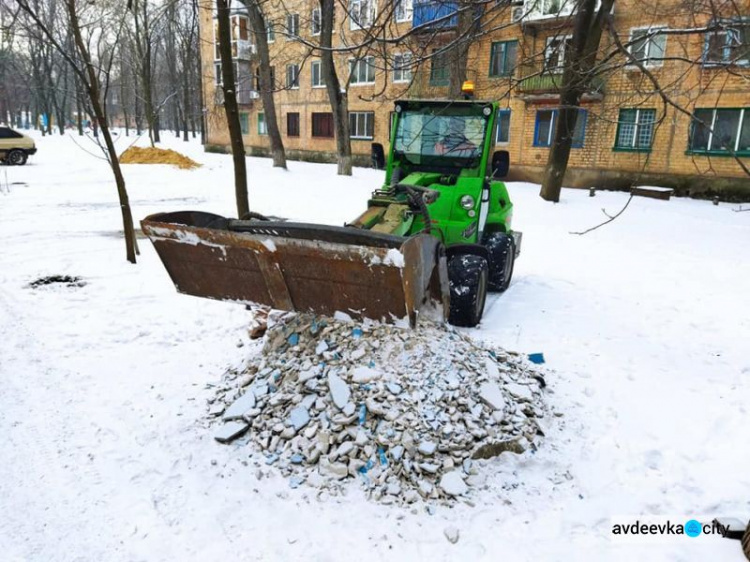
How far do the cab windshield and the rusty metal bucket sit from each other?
2709 mm

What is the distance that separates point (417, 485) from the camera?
3.51 metres

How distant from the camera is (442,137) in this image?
6.68 metres

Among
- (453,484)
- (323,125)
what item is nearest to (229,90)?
(453,484)

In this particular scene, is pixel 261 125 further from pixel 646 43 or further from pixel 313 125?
pixel 646 43

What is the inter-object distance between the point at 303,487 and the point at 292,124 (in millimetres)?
28262

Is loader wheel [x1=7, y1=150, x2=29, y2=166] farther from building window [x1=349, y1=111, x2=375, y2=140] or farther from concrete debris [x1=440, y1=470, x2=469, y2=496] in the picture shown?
concrete debris [x1=440, y1=470, x2=469, y2=496]

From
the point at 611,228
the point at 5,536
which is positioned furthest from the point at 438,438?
the point at 611,228

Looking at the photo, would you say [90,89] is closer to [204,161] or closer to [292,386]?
[292,386]

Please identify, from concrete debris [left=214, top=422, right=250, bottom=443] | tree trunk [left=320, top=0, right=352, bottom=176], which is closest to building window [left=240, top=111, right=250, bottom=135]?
tree trunk [left=320, top=0, right=352, bottom=176]

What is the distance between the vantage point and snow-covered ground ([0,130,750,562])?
3139 mm

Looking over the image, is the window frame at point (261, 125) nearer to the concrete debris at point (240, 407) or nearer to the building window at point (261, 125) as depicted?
the building window at point (261, 125)

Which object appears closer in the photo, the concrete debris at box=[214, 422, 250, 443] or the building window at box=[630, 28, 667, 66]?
the building window at box=[630, 28, 667, 66]

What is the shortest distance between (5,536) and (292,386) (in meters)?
1.92

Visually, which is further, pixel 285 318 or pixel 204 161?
pixel 204 161
